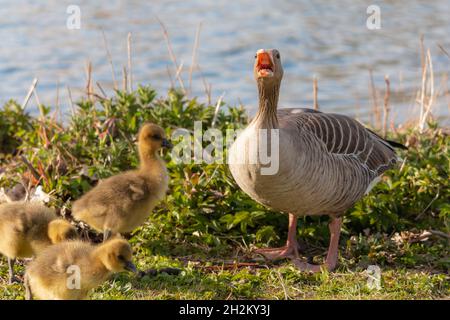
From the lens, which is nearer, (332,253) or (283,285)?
(283,285)

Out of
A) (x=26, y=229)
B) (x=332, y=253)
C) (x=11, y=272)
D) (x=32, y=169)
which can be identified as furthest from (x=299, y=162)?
(x=32, y=169)

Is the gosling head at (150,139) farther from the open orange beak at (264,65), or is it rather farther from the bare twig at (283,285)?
the bare twig at (283,285)

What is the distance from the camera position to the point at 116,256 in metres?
4.67

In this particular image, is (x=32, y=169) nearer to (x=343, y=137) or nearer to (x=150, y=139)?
(x=150, y=139)

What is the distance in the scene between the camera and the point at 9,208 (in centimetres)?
546

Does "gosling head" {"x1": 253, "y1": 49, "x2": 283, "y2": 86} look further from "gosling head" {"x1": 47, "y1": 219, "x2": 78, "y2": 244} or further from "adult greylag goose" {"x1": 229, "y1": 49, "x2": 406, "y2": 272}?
"gosling head" {"x1": 47, "y1": 219, "x2": 78, "y2": 244}

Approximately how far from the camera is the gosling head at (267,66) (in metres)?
5.51

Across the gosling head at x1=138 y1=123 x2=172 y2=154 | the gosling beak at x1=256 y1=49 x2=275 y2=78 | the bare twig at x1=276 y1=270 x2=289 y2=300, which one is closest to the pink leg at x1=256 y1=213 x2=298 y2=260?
the bare twig at x1=276 y1=270 x2=289 y2=300

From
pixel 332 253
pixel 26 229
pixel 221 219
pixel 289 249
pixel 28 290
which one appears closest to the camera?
pixel 28 290

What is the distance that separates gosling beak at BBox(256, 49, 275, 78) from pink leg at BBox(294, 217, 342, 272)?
1.37 metres

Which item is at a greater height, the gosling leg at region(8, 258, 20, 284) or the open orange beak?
the open orange beak

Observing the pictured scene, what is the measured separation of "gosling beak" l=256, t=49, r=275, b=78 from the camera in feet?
18.1

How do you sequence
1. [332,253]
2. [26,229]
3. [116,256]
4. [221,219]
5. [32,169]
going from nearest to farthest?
[116,256] → [26,229] → [332,253] → [221,219] → [32,169]

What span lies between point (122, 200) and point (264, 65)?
1.45 m
